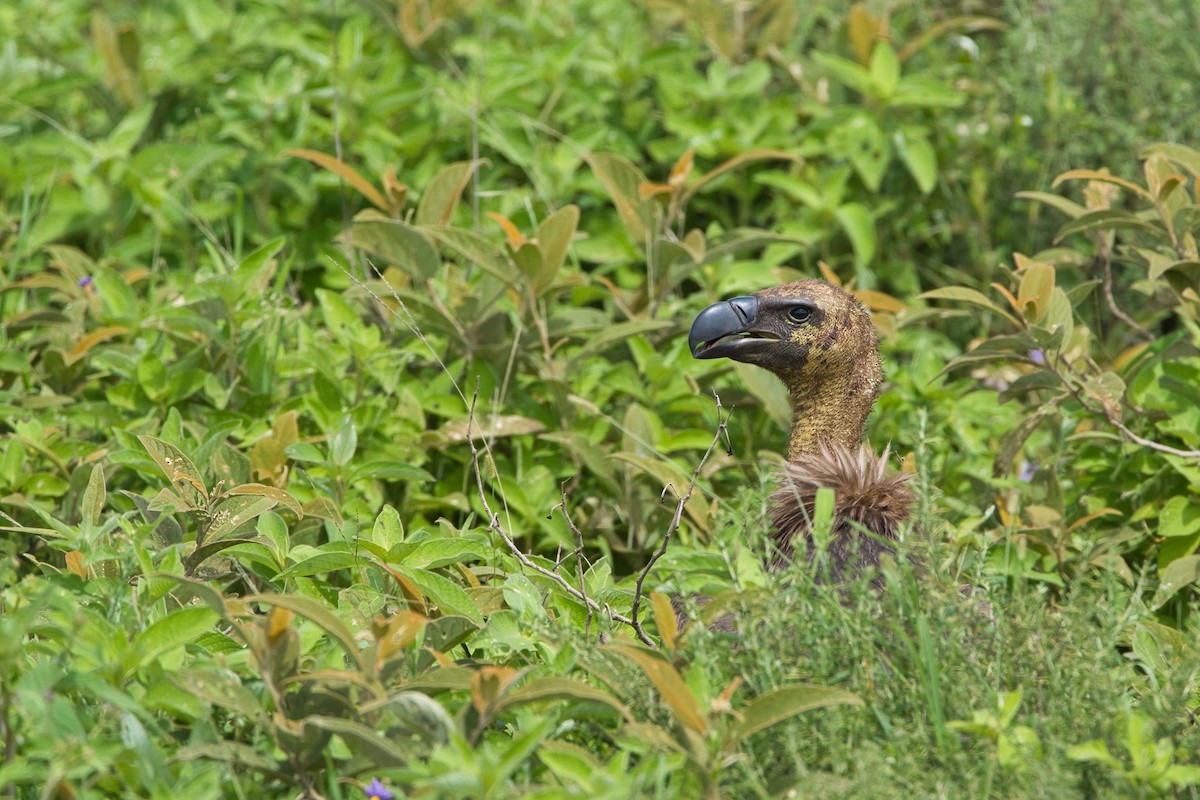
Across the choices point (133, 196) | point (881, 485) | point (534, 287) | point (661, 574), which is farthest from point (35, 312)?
point (881, 485)

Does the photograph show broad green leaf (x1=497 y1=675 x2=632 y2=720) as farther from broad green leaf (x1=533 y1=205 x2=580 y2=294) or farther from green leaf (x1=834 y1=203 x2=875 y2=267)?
green leaf (x1=834 y1=203 x2=875 y2=267)

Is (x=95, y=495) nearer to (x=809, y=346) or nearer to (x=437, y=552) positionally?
(x=437, y=552)

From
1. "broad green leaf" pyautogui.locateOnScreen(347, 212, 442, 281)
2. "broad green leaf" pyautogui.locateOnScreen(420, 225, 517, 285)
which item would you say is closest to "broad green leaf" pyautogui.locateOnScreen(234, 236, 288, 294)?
"broad green leaf" pyautogui.locateOnScreen(347, 212, 442, 281)

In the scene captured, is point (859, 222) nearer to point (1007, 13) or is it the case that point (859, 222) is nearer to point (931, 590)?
point (1007, 13)

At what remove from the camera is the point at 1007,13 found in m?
5.88

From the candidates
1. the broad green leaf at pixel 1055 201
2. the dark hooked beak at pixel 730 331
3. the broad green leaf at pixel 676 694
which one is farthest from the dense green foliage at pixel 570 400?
the dark hooked beak at pixel 730 331

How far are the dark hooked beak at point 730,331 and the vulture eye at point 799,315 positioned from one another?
66 mm

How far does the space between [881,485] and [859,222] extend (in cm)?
184

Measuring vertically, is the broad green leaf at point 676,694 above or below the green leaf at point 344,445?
above

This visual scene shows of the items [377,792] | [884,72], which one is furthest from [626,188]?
[377,792]

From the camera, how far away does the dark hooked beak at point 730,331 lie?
11.9ft

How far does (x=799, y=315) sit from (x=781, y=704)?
1.42 meters

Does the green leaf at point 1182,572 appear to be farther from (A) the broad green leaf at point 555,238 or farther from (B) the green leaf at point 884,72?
(B) the green leaf at point 884,72

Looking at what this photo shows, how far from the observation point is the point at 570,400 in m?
4.13
